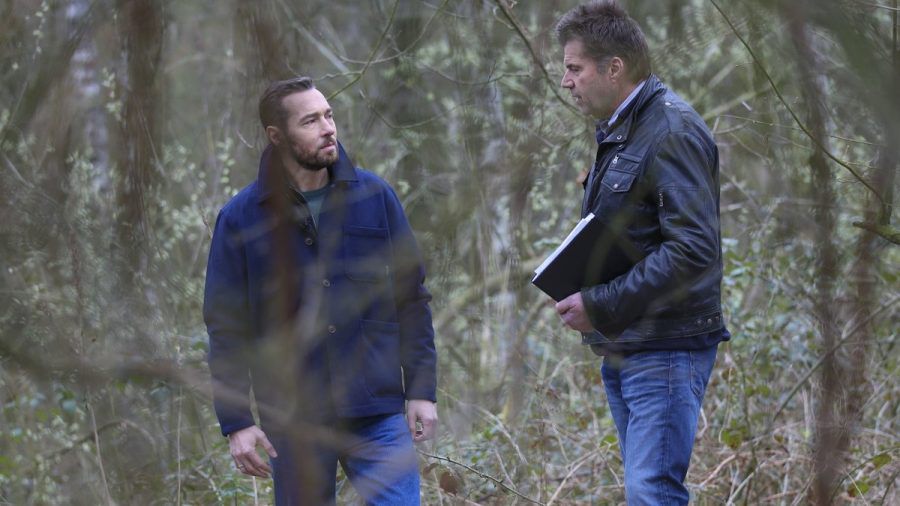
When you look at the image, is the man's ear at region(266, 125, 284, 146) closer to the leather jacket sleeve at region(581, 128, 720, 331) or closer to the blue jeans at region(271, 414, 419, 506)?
the blue jeans at region(271, 414, 419, 506)

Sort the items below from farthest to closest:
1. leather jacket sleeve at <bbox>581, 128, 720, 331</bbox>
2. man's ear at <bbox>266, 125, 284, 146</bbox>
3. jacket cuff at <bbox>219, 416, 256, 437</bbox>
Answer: jacket cuff at <bbox>219, 416, 256, 437</bbox> < leather jacket sleeve at <bbox>581, 128, 720, 331</bbox> < man's ear at <bbox>266, 125, 284, 146</bbox>

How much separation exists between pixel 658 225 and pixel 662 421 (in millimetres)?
538

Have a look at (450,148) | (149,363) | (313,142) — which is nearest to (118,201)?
(149,363)

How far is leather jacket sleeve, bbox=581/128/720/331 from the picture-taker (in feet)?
9.06

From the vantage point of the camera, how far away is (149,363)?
87cm

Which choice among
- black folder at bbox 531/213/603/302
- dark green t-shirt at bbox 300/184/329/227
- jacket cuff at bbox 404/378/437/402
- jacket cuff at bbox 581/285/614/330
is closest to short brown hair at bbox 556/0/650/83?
black folder at bbox 531/213/603/302

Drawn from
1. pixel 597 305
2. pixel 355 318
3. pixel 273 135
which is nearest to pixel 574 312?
pixel 597 305

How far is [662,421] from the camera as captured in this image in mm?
2861

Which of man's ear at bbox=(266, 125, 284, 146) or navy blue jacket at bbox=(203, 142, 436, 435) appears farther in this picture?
man's ear at bbox=(266, 125, 284, 146)

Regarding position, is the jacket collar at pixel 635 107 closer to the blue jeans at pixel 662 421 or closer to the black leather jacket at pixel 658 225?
the black leather jacket at pixel 658 225

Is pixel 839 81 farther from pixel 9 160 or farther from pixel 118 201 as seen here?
pixel 9 160

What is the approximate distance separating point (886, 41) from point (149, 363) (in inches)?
24.2

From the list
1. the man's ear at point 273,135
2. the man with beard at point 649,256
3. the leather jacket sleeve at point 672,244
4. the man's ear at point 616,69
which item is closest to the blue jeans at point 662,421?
the man with beard at point 649,256

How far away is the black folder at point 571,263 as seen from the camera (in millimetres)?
2832
